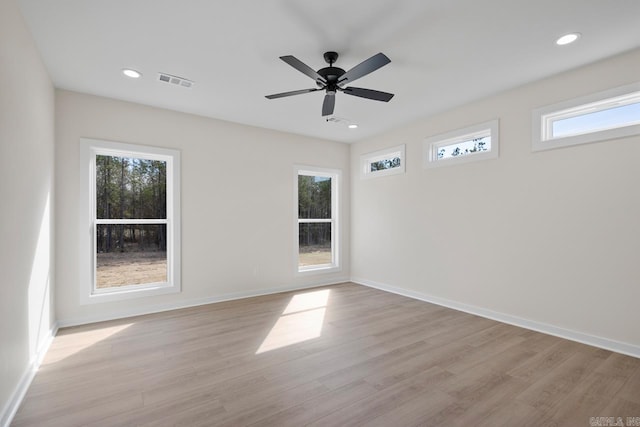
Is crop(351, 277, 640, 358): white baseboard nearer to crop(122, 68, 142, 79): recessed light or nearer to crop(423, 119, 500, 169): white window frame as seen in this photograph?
crop(423, 119, 500, 169): white window frame

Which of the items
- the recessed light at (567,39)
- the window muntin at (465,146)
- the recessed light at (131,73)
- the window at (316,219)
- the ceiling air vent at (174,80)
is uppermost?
the recessed light at (567,39)

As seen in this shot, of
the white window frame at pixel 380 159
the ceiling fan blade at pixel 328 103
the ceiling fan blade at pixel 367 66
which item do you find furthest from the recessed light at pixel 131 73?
the white window frame at pixel 380 159

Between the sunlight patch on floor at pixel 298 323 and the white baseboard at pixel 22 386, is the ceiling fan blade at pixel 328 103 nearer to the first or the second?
the sunlight patch on floor at pixel 298 323

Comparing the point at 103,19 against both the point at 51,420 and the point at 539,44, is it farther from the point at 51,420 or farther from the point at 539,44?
the point at 539,44

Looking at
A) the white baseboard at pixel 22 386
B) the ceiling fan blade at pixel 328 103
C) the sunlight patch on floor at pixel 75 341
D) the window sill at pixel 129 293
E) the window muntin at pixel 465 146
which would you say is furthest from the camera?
the window muntin at pixel 465 146

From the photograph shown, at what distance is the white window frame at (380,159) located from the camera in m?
5.17

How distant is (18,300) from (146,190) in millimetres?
2311

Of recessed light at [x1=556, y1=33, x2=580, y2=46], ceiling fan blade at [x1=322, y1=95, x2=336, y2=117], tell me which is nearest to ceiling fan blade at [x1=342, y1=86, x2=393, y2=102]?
ceiling fan blade at [x1=322, y1=95, x2=336, y2=117]

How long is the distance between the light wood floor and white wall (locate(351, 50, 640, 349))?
0.41 meters

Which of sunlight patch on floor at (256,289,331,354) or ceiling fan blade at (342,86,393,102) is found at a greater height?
ceiling fan blade at (342,86,393,102)

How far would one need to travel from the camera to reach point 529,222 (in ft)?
11.7

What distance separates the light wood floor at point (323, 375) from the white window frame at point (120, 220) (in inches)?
15.9

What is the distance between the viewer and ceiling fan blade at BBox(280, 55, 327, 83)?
94.3 inches

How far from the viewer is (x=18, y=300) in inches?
87.4
